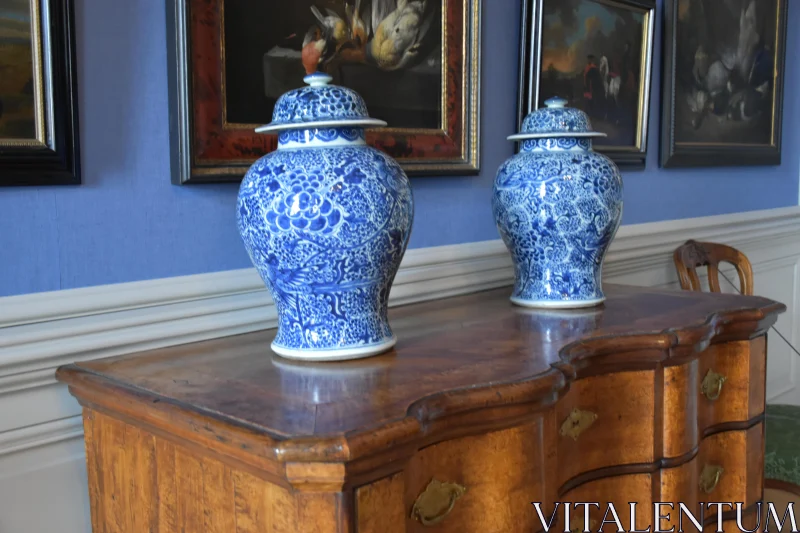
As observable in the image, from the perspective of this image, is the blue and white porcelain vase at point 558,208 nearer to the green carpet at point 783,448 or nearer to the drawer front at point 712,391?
the drawer front at point 712,391

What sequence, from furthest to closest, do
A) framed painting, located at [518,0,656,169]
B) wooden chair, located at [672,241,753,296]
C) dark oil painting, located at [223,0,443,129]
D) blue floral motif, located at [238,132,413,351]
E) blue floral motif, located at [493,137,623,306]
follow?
wooden chair, located at [672,241,753,296], framed painting, located at [518,0,656,169], blue floral motif, located at [493,137,623,306], dark oil painting, located at [223,0,443,129], blue floral motif, located at [238,132,413,351]

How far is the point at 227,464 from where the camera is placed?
2.77 ft

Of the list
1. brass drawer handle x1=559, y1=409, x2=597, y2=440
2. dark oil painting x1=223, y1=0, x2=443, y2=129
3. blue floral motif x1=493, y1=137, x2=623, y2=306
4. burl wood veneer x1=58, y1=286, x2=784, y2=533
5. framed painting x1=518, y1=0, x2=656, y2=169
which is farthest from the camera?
framed painting x1=518, y1=0, x2=656, y2=169

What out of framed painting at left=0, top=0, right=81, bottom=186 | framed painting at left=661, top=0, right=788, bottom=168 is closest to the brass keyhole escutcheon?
framed painting at left=0, top=0, right=81, bottom=186

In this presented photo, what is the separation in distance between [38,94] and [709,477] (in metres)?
1.24

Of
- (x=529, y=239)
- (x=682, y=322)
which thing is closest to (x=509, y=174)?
(x=529, y=239)

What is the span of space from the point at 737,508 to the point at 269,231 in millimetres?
1031

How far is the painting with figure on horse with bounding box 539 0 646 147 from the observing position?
182 cm

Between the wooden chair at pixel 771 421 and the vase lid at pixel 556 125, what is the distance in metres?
0.77

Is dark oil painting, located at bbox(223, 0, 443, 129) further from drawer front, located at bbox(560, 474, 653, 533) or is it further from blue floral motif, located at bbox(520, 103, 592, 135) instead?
drawer front, located at bbox(560, 474, 653, 533)

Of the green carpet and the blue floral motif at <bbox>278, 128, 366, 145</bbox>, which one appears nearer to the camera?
the blue floral motif at <bbox>278, 128, 366, 145</bbox>

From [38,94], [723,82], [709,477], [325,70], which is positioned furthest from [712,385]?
[723,82]

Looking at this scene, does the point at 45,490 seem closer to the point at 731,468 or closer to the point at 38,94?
the point at 38,94

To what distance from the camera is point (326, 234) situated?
993 mm
